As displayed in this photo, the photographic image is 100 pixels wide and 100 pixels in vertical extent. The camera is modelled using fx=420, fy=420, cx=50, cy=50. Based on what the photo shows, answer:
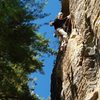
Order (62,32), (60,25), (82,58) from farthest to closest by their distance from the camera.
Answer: (60,25) → (62,32) → (82,58)

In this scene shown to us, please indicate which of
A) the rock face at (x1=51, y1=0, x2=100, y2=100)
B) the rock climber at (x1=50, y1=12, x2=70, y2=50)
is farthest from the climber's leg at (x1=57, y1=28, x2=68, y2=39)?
the rock face at (x1=51, y1=0, x2=100, y2=100)

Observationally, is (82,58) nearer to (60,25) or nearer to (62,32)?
(62,32)

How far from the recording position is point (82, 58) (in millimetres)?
13984

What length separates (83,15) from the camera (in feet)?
48.8

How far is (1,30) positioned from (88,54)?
3.53 meters

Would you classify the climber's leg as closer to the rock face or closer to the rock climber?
the rock climber

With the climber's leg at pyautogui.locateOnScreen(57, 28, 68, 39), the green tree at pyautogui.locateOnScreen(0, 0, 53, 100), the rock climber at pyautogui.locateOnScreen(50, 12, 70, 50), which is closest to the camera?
the green tree at pyautogui.locateOnScreen(0, 0, 53, 100)

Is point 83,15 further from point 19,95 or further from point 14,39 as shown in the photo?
point 19,95

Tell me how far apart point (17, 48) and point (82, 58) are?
277 cm

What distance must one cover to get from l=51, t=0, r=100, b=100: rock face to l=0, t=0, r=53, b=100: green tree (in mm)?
1208

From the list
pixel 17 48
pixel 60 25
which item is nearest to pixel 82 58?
pixel 17 48

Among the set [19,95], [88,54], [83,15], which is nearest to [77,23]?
[83,15]

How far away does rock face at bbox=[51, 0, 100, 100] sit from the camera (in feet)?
42.0

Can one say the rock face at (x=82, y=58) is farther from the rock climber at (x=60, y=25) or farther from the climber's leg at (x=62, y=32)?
the rock climber at (x=60, y=25)
